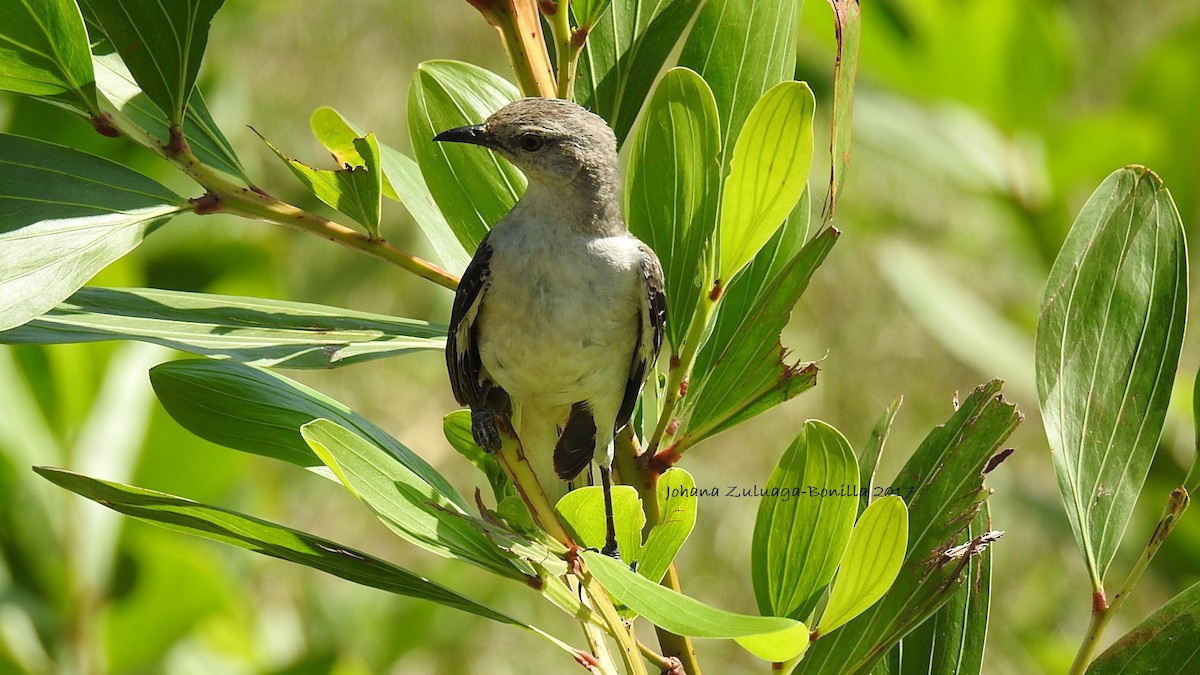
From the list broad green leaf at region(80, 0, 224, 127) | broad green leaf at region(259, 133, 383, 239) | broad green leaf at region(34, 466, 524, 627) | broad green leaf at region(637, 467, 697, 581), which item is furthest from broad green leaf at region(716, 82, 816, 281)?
broad green leaf at region(80, 0, 224, 127)

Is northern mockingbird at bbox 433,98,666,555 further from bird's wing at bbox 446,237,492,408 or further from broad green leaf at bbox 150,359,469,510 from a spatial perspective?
broad green leaf at bbox 150,359,469,510

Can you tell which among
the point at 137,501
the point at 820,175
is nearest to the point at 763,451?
the point at 820,175

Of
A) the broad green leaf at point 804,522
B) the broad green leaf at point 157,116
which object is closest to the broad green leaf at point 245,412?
the broad green leaf at point 157,116

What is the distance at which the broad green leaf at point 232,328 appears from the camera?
138 cm

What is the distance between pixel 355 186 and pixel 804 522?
2.25 feet

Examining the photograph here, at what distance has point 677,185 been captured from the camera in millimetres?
1559

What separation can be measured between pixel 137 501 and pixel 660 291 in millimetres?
1147

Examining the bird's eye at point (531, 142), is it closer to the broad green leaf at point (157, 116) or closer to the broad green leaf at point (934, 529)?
the broad green leaf at point (157, 116)

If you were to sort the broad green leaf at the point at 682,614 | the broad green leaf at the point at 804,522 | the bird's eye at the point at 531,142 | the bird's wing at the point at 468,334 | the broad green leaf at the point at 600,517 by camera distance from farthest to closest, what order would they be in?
the bird's eye at the point at 531,142 < the bird's wing at the point at 468,334 < the broad green leaf at the point at 804,522 < the broad green leaf at the point at 600,517 < the broad green leaf at the point at 682,614

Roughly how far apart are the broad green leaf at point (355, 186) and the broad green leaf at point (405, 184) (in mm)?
240

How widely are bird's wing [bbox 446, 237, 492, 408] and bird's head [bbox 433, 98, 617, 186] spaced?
180mm

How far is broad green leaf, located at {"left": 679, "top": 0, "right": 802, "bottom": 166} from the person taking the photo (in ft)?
5.21

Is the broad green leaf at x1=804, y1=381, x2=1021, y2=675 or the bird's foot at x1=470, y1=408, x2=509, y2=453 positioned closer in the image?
the broad green leaf at x1=804, y1=381, x2=1021, y2=675

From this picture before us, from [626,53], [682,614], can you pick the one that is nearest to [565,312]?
[626,53]
